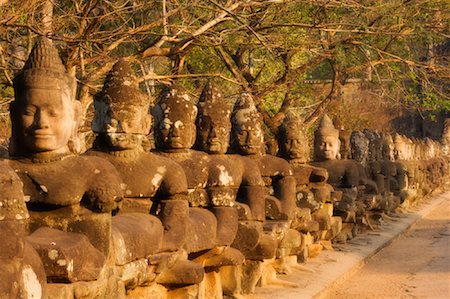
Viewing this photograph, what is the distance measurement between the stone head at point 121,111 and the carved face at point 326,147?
317 inches

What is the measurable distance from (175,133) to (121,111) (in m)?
1.22

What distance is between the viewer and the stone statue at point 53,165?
5.12 m

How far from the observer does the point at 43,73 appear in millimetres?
5184

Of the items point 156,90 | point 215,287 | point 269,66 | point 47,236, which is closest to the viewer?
point 47,236

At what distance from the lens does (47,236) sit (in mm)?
4984

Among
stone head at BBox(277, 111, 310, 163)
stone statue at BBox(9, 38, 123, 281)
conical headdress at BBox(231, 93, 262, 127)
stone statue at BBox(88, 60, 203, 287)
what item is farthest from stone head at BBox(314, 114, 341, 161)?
stone statue at BBox(9, 38, 123, 281)

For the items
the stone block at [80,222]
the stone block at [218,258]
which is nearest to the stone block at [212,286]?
the stone block at [218,258]

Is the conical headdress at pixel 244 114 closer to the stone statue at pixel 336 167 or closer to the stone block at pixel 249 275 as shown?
the stone block at pixel 249 275

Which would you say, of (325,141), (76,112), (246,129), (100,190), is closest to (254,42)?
(325,141)

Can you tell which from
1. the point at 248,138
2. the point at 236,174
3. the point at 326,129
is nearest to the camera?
the point at 236,174

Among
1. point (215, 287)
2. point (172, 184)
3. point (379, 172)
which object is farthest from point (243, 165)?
point (379, 172)

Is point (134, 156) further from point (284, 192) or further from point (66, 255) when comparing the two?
point (284, 192)

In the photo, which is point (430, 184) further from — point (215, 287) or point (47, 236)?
point (47, 236)

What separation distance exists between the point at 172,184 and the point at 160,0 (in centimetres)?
515
